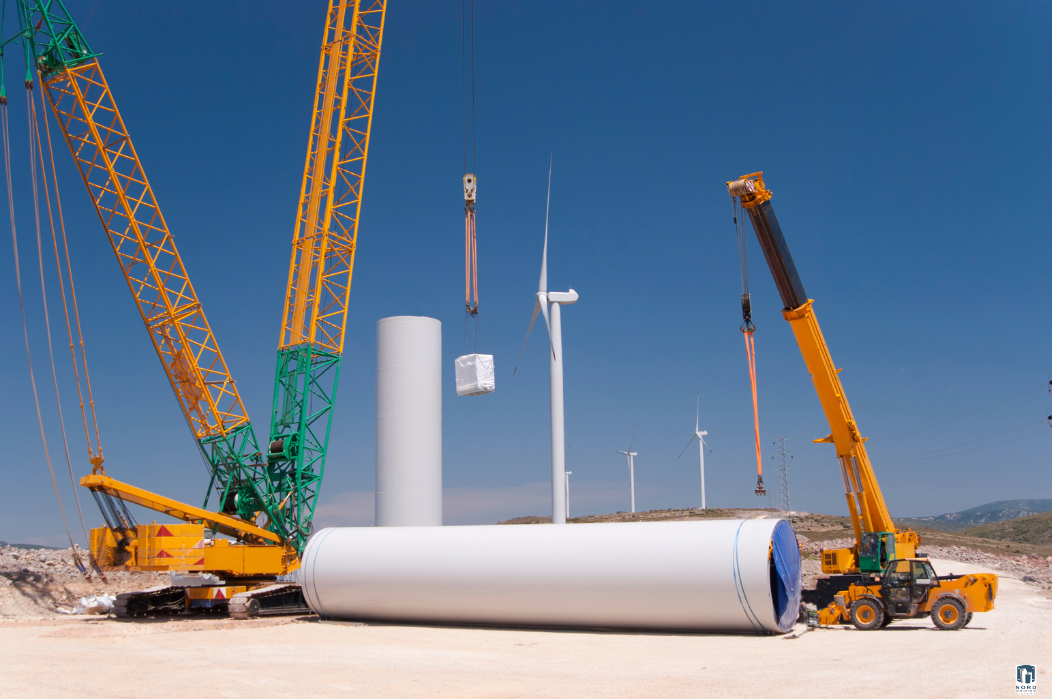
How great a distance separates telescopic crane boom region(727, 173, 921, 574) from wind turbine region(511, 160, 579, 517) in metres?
8.58

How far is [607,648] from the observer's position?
72.8ft

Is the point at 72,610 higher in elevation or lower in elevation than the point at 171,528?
lower

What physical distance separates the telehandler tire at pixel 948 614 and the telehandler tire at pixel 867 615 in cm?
142

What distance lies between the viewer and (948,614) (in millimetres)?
23984

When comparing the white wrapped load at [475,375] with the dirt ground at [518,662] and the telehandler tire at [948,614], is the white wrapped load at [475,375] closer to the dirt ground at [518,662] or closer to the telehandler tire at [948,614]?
the dirt ground at [518,662]

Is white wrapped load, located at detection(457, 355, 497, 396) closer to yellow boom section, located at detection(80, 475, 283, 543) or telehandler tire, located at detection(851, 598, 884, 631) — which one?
yellow boom section, located at detection(80, 475, 283, 543)

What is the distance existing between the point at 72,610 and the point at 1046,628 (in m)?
37.1

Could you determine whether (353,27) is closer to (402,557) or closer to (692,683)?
(402,557)

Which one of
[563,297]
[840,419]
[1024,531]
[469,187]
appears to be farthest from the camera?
[1024,531]

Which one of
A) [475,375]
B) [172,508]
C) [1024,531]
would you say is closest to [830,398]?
[475,375]

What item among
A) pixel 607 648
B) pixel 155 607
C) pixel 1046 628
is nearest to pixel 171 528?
pixel 155 607

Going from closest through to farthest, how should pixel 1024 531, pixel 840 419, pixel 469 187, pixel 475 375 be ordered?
pixel 840 419
pixel 475 375
pixel 469 187
pixel 1024 531

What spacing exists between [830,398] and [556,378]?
9.74 meters

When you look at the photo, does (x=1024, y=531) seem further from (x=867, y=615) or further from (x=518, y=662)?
(x=518, y=662)
